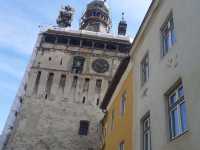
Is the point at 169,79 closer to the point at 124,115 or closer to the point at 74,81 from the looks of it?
the point at 124,115

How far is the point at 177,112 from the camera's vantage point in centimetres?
698

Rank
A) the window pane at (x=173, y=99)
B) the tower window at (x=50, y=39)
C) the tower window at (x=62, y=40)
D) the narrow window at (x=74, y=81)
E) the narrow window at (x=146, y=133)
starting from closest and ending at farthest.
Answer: the window pane at (x=173, y=99)
the narrow window at (x=146, y=133)
the narrow window at (x=74, y=81)
the tower window at (x=50, y=39)
the tower window at (x=62, y=40)

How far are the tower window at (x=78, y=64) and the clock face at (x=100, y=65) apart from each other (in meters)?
1.25

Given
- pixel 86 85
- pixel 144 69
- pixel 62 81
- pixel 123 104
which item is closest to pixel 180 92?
pixel 144 69

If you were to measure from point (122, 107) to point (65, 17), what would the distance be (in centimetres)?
2784

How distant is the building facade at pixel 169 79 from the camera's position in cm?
627

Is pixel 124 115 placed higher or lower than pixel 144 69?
lower

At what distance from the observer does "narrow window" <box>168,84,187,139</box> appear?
261 inches

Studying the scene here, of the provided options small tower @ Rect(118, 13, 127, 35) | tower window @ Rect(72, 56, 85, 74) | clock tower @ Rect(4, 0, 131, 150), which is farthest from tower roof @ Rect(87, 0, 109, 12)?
tower window @ Rect(72, 56, 85, 74)

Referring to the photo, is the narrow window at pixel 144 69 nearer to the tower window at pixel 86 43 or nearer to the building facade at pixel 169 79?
the building facade at pixel 169 79

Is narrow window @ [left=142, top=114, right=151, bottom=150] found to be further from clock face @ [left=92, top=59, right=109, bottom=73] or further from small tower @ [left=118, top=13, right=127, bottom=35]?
small tower @ [left=118, top=13, right=127, bottom=35]

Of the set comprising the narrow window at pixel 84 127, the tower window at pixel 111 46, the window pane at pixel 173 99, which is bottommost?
the window pane at pixel 173 99

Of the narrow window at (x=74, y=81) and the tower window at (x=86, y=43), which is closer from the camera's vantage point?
the narrow window at (x=74, y=81)

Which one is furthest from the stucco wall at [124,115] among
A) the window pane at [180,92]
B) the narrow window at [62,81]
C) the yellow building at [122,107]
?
the narrow window at [62,81]
